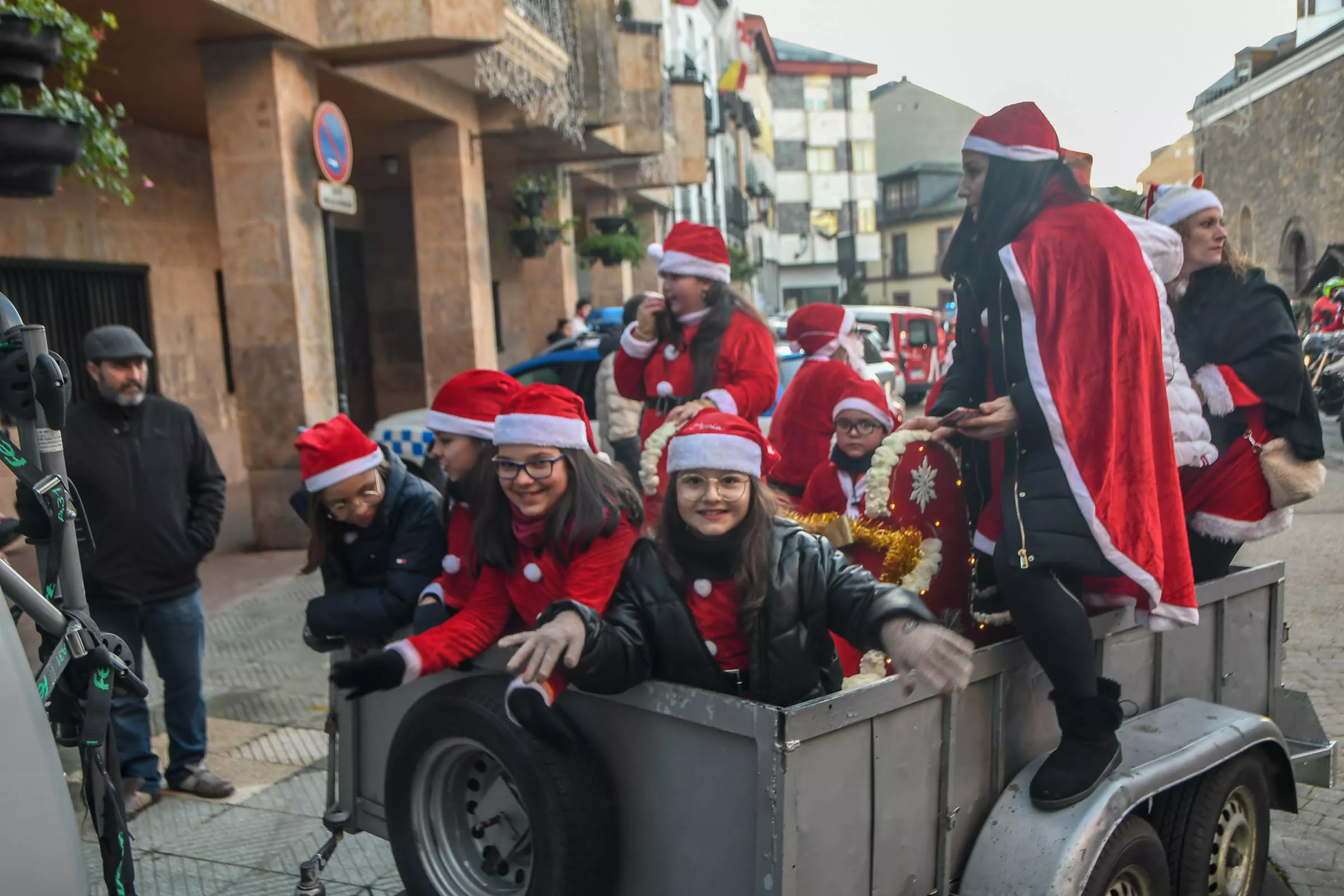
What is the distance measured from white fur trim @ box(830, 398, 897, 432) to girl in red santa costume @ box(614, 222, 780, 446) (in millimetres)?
306

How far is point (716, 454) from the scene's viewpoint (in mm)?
2896

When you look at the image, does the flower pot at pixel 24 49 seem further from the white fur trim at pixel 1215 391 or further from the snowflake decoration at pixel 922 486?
the white fur trim at pixel 1215 391

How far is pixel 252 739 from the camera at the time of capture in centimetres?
541

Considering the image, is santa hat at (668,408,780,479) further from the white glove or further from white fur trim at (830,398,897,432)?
white fur trim at (830,398,897,432)

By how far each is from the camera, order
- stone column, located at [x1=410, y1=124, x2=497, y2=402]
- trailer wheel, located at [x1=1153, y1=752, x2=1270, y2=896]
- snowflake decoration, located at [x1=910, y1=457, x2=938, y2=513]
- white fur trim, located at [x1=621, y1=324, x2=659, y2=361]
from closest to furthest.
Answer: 1. trailer wheel, located at [x1=1153, y1=752, x2=1270, y2=896]
2. snowflake decoration, located at [x1=910, y1=457, x2=938, y2=513]
3. white fur trim, located at [x1=621, y1=324, x2=659, y2=361]
4. stone column, located at [x1=410, y1=124, x2=497, y2=402]

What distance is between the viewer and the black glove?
2770mm

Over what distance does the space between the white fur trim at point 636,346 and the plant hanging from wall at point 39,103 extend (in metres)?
2.67

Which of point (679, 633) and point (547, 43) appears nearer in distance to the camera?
point (679, 633)

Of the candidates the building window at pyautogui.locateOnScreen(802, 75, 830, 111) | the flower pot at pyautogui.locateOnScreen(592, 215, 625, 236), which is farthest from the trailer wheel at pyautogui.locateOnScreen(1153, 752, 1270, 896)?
the building window at pyautogui.locateOnScreen(802, 75, 830, 111)

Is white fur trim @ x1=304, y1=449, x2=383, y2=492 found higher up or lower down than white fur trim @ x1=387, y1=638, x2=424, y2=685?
higher up

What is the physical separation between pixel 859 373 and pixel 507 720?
11.1 ft

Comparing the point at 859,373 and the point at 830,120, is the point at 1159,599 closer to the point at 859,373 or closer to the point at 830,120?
the point at 859,373

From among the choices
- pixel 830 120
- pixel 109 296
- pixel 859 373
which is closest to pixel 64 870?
pixel 859 373

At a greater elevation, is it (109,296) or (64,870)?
(109,296)
